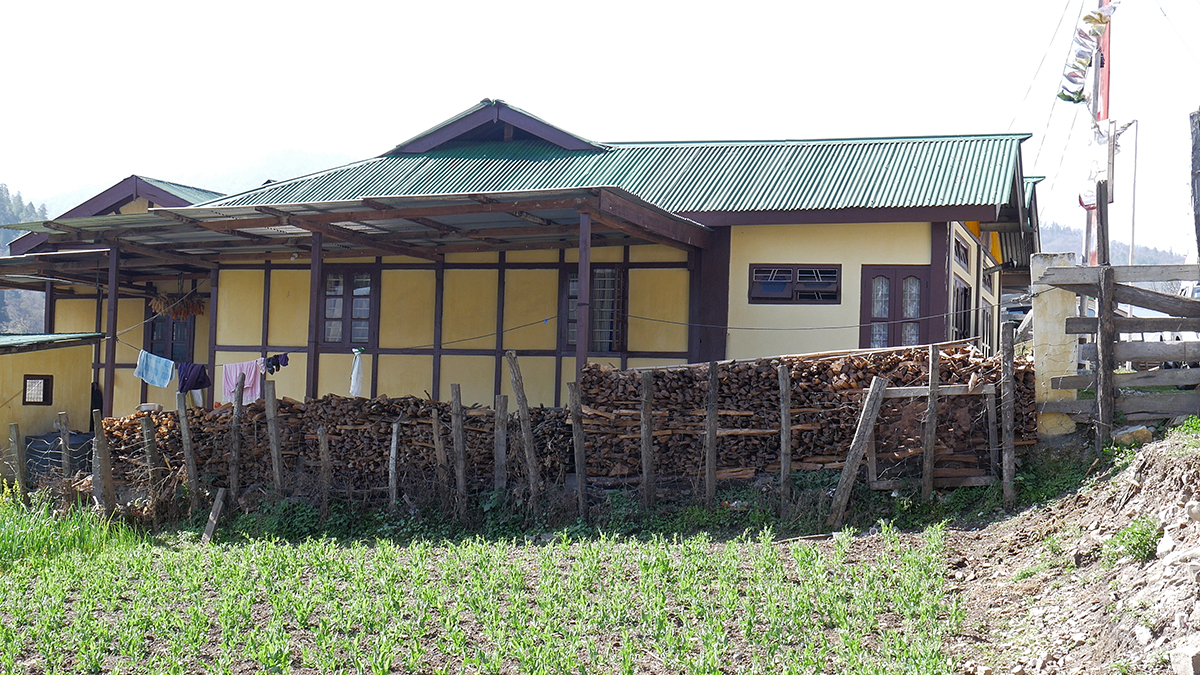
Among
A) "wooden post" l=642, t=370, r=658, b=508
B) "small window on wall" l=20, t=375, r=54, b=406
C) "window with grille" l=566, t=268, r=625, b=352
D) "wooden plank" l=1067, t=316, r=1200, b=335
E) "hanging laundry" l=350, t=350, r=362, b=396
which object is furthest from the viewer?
"small window on wall" l=20, t=375, r=54, b=406

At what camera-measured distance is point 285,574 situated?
1007cm

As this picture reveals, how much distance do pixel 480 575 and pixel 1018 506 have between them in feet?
20.0

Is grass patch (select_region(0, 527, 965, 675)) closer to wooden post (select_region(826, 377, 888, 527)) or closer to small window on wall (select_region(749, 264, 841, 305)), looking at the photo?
wooden post (select_region(826, 377, 888, 527))

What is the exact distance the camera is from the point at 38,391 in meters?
20.0

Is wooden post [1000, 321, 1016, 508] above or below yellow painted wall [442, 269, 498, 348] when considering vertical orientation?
below

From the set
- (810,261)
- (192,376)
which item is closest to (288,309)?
(192,376)

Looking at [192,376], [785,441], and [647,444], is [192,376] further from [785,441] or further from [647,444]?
[785,441]

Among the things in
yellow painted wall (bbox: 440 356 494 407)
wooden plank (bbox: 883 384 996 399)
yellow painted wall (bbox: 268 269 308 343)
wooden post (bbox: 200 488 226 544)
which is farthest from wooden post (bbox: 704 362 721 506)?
yellow painted wall (bbox: 268 269 308 343)

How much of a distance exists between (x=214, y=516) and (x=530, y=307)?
6.40 metres

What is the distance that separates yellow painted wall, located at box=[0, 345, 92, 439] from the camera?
1942 cm

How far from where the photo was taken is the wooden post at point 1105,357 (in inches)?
426

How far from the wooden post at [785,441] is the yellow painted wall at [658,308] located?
4.64 meters

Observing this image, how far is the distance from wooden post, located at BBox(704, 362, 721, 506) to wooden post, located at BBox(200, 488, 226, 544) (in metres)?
7.02

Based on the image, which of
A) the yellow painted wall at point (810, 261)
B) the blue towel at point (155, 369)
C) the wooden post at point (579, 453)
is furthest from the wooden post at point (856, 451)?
the blue towel at point (155, 369)
